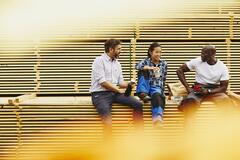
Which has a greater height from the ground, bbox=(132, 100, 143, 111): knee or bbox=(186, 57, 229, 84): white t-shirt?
bbox=(186, 57, 229, 84): white t-shirt

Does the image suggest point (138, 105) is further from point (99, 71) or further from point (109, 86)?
point (99, 71)

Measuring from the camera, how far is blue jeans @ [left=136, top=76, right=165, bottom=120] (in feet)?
21.7

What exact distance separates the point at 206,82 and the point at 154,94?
2.97 feet

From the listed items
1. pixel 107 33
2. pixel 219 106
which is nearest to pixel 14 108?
pixel 107 33

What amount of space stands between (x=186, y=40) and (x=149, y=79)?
1.37 metres

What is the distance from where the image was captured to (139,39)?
790 cm

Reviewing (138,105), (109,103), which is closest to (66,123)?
(109,103)

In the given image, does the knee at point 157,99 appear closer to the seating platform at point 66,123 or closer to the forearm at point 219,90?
the seating platform at point 66,123

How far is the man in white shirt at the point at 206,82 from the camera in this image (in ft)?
22.3

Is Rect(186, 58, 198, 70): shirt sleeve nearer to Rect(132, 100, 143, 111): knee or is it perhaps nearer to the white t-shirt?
the white t-shirt

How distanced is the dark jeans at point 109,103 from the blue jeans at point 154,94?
0.65 feet

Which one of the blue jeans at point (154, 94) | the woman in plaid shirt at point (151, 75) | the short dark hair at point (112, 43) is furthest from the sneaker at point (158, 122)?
the short dark hair at point (112, 43)

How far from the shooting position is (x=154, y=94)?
6.66 meters

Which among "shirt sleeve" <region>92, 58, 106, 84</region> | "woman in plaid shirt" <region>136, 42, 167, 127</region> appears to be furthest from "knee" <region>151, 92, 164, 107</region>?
"shirt sleeve" <region>92, 58, 106, 84</region>
